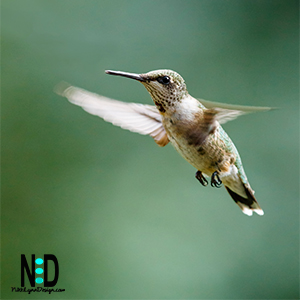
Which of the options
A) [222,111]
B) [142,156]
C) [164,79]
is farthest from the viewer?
[142,156]

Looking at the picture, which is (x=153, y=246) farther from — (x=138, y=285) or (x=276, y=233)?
(x=276, y=233)

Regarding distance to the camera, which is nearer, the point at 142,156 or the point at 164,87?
the point at 164,87

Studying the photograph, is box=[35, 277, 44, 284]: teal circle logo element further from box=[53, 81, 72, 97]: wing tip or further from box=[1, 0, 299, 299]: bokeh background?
box=[53, 81, 72, 97]: wing tip

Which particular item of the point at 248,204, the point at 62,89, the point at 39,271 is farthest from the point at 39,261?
the point at 62,89

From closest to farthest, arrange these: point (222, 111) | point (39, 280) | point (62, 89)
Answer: point (222, 111)
point (62, 89)
point (39, 280)

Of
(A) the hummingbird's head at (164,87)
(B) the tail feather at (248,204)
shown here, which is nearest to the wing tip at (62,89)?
(A) the hummingbird's head at (164,87)

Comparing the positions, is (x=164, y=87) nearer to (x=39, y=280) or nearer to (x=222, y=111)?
(x=222, y=111)

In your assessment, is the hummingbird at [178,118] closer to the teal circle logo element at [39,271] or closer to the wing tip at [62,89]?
the wing tip at [62,89]

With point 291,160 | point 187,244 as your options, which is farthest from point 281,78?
point 187,244
